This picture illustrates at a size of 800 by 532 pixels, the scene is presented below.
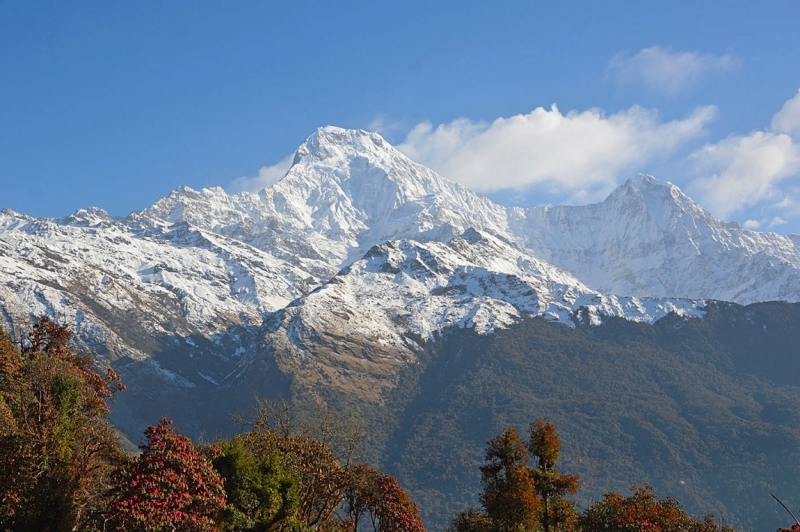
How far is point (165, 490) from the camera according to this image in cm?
3981

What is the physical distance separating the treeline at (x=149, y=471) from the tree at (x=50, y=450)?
0.07m

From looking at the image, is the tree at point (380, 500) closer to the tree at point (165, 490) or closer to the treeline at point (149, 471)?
the treeline at point (149, 471)

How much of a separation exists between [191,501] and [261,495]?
12175 mm

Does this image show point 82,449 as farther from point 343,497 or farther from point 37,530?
point 343,497

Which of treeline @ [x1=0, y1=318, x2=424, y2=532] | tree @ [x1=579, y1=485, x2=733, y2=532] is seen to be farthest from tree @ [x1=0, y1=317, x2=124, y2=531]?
tree @ [x1=579, y1=485, x2=733, y2=532]

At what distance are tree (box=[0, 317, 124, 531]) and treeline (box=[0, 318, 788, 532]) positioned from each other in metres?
0.08

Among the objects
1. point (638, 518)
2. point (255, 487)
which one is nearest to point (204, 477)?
point (255, 487)

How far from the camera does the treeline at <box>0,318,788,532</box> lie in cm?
4062

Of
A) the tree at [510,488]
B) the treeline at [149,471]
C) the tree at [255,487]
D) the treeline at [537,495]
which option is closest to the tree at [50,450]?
the treeline at [149,471]

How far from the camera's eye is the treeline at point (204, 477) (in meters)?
40.6

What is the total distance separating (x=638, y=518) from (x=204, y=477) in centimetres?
3639

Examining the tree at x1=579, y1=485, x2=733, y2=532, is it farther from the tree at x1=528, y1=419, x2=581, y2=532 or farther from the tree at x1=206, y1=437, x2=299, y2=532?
the tree at x1=206, y1=437, x2=299, y2=532

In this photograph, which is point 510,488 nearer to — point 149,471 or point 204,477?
point 204,477

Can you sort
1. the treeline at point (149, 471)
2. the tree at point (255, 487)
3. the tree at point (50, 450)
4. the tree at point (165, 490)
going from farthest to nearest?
the tree at point (255, 487), the tree at point (50, 450), the treeline at point (149, 471), the tree at point (165, 490)
